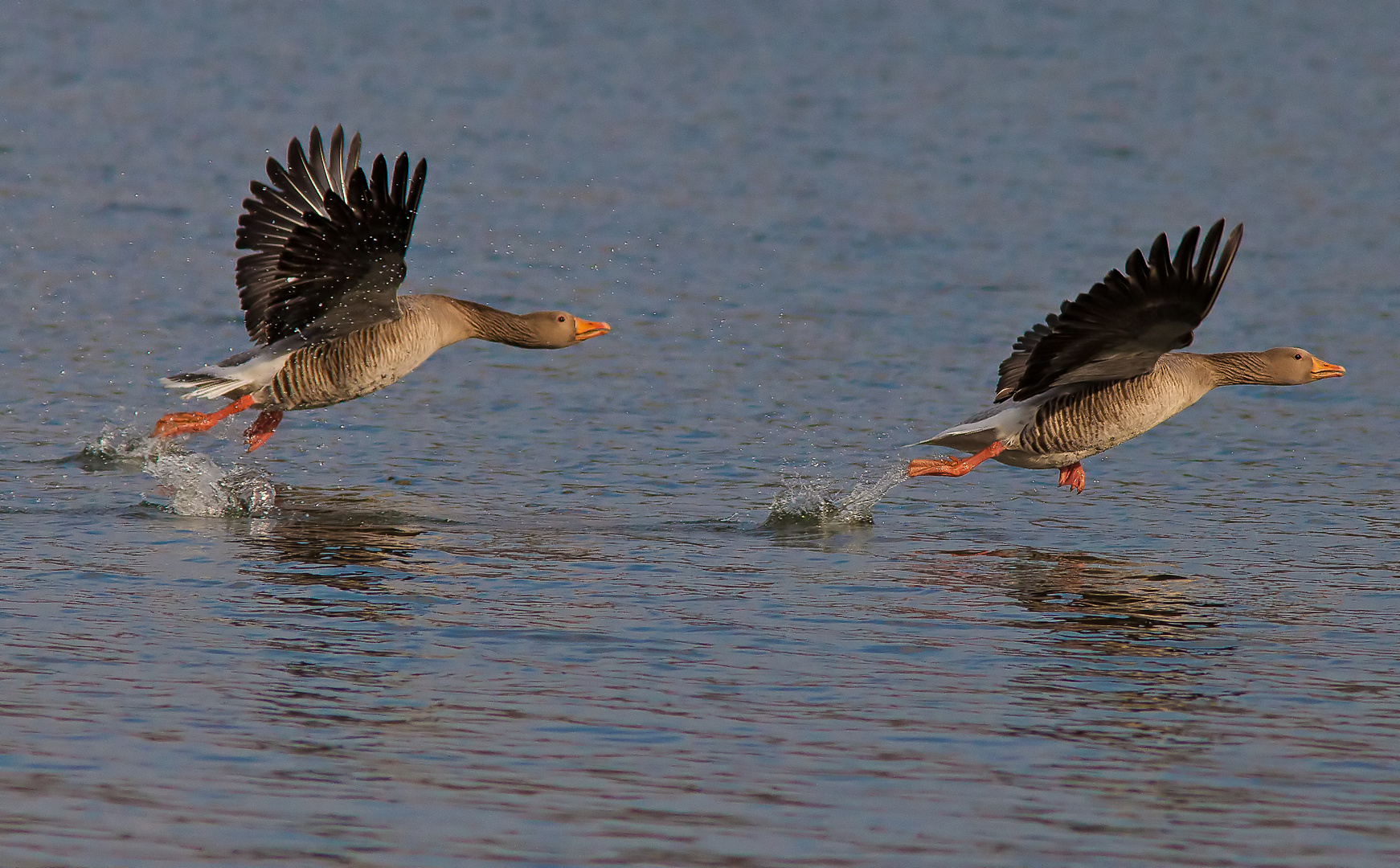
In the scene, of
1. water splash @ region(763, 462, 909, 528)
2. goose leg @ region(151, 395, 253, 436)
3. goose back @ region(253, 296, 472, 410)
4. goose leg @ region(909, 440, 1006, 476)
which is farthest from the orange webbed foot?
goose leg @ region(909, 440, 1006, 476)

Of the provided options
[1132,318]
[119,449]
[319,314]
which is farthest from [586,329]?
[1132,318]

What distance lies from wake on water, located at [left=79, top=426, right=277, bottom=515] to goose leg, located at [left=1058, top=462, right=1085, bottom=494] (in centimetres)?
467

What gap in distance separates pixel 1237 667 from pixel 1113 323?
2417 mm

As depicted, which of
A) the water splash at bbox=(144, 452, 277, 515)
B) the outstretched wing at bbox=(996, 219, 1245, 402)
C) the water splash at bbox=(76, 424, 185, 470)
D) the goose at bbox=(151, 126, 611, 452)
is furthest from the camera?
the water splash at bbox=(76, 424, 185, 470)

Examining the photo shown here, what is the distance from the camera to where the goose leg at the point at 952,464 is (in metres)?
10.9

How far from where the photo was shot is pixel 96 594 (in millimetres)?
8531

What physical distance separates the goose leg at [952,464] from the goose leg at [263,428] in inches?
159

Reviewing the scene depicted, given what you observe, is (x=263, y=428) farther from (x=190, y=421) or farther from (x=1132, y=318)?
(x=1132, y=318)

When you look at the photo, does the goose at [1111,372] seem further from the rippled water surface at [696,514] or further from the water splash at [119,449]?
the water splash at [119,449]

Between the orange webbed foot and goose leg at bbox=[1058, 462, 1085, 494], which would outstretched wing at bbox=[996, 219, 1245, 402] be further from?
the orange webbed foot

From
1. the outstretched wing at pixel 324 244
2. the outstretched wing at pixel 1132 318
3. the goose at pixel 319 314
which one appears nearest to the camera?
the outstretched wing at pixel 1132 318

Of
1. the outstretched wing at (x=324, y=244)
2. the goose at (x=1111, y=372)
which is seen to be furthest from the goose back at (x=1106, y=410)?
the outstretched wing at (x=324, y=244)

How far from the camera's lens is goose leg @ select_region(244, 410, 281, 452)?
470 inches

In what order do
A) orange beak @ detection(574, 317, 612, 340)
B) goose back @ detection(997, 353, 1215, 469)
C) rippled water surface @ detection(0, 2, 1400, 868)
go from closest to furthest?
1. rippled water surface @ detection(0, 2, 1400, 868)
2. goose back @ detection(997, 353, 1215, 469)
3. orange beak @ detection(574, 317, 612, 340)
